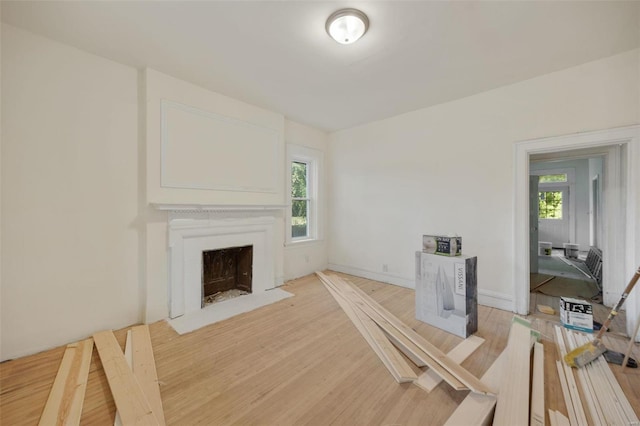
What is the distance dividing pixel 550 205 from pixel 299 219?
8.01m

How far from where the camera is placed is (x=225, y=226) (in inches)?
130

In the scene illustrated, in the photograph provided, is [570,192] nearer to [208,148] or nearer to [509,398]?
[509,398]

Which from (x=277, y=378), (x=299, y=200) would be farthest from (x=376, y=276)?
(x=277, y=378)

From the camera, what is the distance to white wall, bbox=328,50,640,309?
2568 millimetres

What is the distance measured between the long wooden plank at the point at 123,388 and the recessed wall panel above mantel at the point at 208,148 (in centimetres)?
148

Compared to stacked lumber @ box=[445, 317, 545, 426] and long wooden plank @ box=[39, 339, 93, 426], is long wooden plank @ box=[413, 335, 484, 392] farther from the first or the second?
long wooden plank @ box=[39, 339, 93, 426]

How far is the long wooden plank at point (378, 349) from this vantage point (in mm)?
1803

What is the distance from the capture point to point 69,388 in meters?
1.72

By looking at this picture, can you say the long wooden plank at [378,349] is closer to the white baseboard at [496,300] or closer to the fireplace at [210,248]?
the fireplace at [210,248]

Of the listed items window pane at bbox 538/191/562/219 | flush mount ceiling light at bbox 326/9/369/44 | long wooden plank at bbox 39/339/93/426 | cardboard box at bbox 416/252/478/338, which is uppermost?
flush mount ceiling light at bbox 326/9/369/44

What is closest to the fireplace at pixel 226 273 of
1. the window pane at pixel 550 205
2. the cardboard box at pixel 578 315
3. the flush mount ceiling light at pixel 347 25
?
the flush mount ceiling light at pixel 347 25

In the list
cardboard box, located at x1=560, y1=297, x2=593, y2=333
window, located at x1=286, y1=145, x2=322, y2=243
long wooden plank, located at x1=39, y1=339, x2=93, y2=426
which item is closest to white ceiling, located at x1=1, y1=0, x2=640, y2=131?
window, located at x1=286, y1=145, x2=322, y2=243

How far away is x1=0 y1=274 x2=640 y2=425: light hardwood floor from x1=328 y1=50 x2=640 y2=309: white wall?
1.24 meters

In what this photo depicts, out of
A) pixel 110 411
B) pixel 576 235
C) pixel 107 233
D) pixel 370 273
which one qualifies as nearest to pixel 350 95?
pixel 370 273
